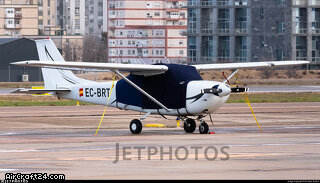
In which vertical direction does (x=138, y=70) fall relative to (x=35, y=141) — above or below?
above

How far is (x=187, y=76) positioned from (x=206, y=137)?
10.9 feet

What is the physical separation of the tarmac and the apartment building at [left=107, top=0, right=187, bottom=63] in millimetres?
123710

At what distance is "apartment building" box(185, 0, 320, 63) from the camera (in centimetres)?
11369

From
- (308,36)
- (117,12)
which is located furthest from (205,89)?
(117,12)

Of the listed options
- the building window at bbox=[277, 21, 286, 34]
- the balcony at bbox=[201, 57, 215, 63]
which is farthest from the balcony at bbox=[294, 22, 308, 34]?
the balcony at bbox=[201, 57, 215, 63]

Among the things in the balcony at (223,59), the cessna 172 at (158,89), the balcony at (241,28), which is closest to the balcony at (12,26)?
the balcony at (223,59)

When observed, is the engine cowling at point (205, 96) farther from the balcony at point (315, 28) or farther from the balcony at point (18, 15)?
the balcony at point (18, 15)

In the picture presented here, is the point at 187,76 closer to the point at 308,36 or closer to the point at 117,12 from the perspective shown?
the point at 308,36

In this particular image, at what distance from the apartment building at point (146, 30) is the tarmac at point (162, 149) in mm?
123710

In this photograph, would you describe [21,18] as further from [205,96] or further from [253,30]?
[205,96]

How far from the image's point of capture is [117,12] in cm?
16475

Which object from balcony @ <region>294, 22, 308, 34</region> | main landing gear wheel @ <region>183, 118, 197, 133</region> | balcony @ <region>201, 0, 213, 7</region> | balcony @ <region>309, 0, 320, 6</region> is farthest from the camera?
balcony @ <region>201, 0, 213, 7</region>

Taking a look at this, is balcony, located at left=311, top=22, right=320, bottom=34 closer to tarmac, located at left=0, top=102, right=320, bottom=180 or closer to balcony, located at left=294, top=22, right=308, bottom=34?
balcony, located at left=294, top=22, right=308, bottom=34

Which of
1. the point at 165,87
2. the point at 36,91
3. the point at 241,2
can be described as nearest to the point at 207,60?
the point at 241,2
